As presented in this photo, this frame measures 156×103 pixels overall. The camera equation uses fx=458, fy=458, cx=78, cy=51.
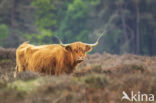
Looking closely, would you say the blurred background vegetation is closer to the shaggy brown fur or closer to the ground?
the shaggy brown fur

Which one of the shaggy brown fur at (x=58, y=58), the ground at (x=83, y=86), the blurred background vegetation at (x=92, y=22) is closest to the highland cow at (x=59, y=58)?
the shaggy brown fur at (x=58, y=58)

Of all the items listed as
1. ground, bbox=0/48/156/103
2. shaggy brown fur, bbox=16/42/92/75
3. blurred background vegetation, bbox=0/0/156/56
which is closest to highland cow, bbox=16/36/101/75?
shaggy brown fur, bbox=16/42/92/75

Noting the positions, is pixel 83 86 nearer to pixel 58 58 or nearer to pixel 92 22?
pixel 58 58

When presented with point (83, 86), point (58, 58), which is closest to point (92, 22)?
point (58, 58)

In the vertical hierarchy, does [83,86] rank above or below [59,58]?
below

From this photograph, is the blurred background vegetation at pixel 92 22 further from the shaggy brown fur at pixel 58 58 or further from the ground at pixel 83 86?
the ground at pixel 83 86

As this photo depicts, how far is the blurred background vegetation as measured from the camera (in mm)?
46344

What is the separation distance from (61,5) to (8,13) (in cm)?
1733

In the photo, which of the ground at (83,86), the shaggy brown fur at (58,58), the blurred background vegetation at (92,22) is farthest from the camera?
the blurred background vegetation at (92,22)

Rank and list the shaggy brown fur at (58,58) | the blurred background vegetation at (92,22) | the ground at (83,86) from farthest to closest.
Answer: the blurred background vegetation at (92,22) → the shaggy brown fur at (58,58) → the ground at (83,86)

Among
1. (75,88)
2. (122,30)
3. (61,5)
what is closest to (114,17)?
(122,30)

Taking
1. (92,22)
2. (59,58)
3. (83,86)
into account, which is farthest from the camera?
(92,22)

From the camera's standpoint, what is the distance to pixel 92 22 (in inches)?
2269

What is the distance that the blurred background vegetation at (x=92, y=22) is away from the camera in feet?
152
